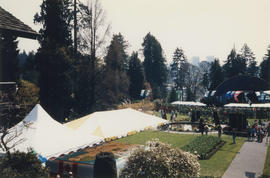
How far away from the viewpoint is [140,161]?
977cm

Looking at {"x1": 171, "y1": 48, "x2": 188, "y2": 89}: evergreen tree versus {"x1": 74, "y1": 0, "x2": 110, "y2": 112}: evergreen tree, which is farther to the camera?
{"x1": 171, "y1": 48, "x2": 188, "y2": 89}: evergreen tree

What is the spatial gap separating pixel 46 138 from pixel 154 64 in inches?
2271

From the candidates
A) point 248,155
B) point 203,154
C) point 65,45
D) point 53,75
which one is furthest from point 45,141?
point 65,45

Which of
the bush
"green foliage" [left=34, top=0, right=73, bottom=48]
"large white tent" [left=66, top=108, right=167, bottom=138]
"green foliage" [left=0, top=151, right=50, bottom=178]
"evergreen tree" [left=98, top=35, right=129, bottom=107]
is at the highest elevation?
"green foliage" [left=34, top=0, right=73, bottom=48]

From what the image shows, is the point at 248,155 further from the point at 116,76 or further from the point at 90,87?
the point at 116,76

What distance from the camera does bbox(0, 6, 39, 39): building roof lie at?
25.0 ft

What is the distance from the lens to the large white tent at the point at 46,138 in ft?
36.2

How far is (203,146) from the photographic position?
1838 centimetres

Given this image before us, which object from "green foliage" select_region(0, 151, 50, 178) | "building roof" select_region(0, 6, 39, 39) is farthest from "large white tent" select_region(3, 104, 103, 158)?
"building roof" select_region(0, 6, 39, 39)

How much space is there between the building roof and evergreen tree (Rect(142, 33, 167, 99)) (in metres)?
58.8

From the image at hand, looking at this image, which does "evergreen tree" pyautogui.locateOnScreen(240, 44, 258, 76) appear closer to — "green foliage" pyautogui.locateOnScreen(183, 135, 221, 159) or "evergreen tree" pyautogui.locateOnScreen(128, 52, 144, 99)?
"evergreen tree" pyautogui.locateOnScreen(128, 52, 144, 99)

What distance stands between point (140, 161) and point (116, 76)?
95.9ft

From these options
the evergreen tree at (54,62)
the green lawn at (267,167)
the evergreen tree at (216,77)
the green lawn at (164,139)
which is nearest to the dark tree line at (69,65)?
the evergreen tree at (54,62)

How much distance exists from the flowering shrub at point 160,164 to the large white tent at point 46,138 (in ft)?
10.7
